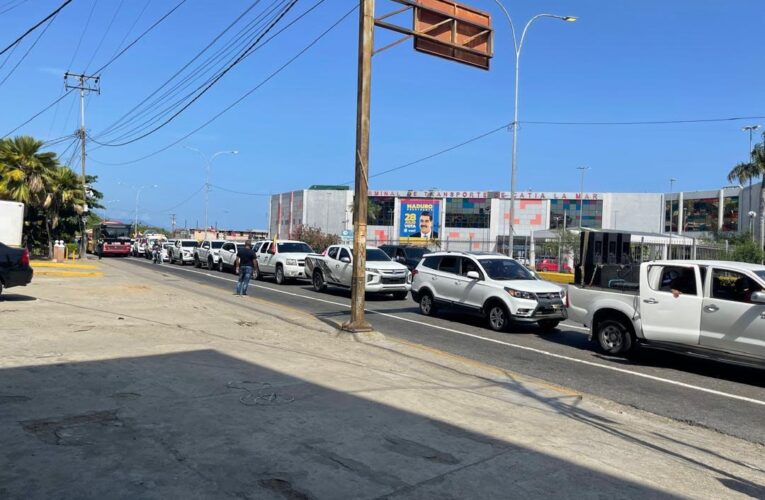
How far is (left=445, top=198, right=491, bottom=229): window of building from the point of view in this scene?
82.6 metres

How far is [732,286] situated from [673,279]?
0.87 metres

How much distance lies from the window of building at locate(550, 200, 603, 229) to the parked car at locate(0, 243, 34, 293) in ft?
237

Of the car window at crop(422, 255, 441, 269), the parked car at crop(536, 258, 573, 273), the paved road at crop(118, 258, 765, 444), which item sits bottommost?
the paved road at crop(118, 258, 765, 444)

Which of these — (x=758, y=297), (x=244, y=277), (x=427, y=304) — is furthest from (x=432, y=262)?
(x=758, y=297)

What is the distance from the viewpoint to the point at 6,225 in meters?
20.0

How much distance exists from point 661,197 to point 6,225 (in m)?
76.0

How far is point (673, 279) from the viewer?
9727mm

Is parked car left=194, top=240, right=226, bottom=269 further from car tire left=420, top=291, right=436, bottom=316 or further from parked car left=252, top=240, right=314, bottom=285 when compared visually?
car tire left=420, top=291, right=436, bottom=316

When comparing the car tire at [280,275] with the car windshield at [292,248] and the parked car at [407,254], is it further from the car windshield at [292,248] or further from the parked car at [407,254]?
the parked car at [407,254]

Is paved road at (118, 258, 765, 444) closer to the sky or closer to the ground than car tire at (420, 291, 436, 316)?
closer to the ground

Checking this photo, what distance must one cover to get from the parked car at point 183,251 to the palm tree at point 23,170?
1017 cm

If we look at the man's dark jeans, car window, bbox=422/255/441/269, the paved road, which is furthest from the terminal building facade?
the paved road

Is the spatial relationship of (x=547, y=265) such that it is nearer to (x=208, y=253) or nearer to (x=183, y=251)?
(x=208, y=253)

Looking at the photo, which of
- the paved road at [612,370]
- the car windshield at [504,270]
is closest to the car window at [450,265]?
the car windshield at [504,270]
